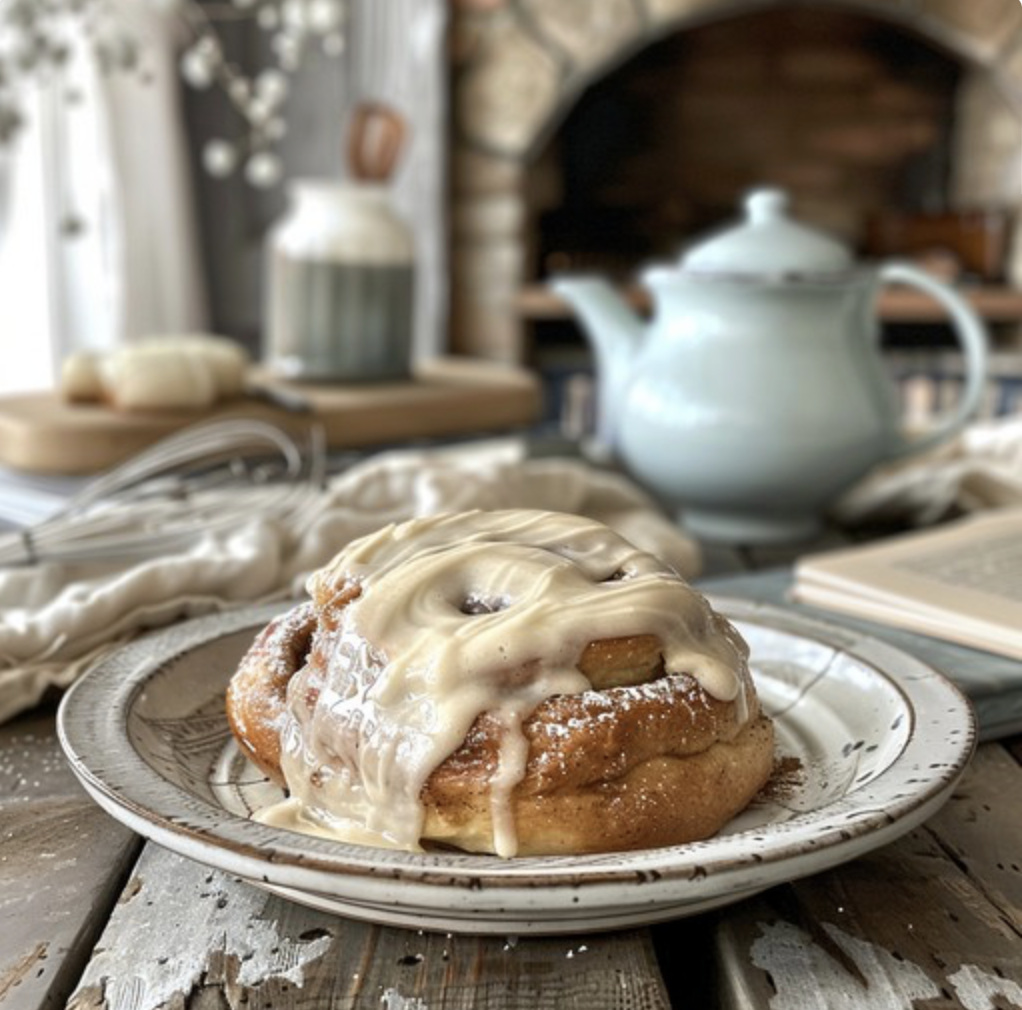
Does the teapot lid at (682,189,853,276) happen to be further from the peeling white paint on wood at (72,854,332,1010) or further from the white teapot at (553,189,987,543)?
the peeling white paint on wood at (72,854,332,1010)

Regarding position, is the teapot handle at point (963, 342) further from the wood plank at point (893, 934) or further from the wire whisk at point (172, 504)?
the wood plank at point (893, 934)

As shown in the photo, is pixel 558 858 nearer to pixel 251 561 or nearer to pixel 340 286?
pixel 251 561

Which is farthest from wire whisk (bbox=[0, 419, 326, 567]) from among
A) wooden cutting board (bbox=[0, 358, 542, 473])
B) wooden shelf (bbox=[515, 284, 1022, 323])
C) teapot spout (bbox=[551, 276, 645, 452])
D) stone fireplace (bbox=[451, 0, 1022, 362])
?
stone fireplace (bbox=[451, 0, 1022, 362])

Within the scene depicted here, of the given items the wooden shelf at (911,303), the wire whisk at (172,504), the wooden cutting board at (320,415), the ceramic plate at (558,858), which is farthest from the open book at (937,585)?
the wooden shelf at (911,303)

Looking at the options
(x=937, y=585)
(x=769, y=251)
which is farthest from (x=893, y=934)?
(x=769, y=251)

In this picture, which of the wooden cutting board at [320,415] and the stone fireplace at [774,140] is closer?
the wooden cutting board at [320,415]

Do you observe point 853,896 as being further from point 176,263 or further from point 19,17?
point 176,263
